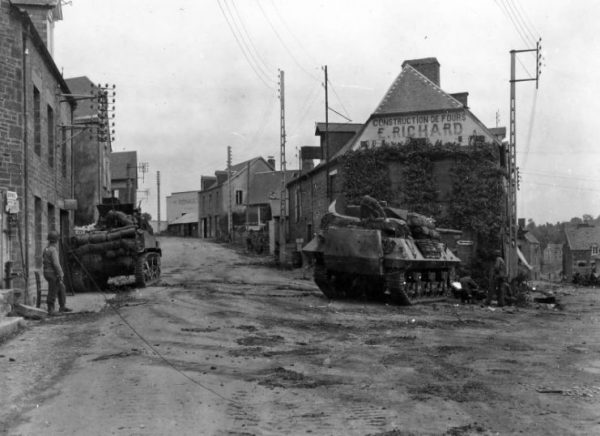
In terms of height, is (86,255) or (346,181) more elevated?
(346,181)

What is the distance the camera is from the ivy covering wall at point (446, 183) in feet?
87.1

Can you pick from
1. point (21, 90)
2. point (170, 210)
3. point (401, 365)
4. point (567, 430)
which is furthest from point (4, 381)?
point (170, 210)

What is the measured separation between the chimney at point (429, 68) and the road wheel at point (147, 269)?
16.1m

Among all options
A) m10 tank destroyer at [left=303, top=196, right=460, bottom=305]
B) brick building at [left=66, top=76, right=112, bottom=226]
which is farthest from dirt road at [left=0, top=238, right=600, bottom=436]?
brick building at [left=66, top=76, right=112, bottom=226]

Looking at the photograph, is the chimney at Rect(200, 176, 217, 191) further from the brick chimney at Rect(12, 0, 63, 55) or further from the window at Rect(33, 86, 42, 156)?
the window at Rect(33, 86, 42, 156)

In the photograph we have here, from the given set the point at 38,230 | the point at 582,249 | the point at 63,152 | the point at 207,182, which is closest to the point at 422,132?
the point at 63,152

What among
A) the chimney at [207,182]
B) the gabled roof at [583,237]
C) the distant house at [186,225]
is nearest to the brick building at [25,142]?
the chimney at [207,182]

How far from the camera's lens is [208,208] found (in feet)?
220

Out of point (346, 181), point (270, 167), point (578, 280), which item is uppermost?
point (270, 167)

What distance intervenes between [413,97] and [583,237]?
155 ft

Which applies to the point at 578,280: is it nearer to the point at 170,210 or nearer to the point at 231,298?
the point at 231,298

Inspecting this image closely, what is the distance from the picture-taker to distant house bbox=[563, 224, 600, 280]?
219 ft

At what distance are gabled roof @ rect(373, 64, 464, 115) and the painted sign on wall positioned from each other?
0.34 metres

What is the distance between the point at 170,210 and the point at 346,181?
192 feet
